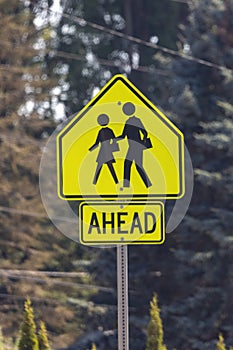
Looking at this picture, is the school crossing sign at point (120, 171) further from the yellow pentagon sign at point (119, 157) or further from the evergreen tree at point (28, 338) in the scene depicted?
the evergreen tree at point (28, 338)

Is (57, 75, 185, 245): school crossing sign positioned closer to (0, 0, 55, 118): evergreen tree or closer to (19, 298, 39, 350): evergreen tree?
(19, 298, 39, 350): evergreen tree

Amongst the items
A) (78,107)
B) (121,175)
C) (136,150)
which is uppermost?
(78,107)

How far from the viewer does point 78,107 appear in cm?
2991

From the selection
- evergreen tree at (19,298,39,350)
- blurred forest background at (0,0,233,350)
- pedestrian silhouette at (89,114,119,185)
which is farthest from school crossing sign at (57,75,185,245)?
blurred forest background at (0,0,233,350)

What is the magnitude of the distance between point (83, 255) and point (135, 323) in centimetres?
820

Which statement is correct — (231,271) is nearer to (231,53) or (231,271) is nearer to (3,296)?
(231,53)

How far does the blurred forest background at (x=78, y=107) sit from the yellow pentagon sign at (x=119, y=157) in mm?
12042

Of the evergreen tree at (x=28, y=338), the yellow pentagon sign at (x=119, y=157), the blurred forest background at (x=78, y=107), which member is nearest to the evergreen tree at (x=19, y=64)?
the blurred forest background at (x=78, y=107)

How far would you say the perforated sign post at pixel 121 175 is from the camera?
5.34 metres

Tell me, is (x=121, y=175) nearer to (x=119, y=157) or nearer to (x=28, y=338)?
(x=119, y=157)

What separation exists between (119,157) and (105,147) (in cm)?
9

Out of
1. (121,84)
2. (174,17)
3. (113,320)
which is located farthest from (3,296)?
(121,84)

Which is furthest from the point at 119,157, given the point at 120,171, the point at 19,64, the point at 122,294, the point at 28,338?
the point at 19,64

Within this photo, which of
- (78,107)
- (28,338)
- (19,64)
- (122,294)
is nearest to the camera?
(122,294)
